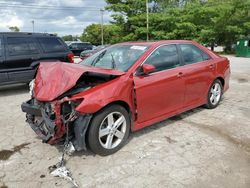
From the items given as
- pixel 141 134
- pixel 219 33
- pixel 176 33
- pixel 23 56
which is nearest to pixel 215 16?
pixel 219 33

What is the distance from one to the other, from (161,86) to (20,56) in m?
4.96

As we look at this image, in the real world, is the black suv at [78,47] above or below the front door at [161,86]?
above

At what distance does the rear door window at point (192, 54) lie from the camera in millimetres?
4949

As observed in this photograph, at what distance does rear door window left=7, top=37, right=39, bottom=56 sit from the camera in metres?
7.47

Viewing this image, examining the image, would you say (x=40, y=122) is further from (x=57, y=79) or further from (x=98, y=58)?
(x=98, y=58)

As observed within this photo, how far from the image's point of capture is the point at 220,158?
3.62 meters

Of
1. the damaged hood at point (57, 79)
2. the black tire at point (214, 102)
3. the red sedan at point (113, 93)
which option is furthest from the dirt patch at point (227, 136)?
the damaged hood at point (57, 79)

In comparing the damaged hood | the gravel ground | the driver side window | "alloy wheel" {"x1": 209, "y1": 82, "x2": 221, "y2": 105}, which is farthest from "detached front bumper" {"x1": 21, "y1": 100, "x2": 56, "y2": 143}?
"alloy wheel" {"x1": 209, "y1": 82, "x2": 221, "y2": 105}

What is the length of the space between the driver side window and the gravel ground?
3.60 ft

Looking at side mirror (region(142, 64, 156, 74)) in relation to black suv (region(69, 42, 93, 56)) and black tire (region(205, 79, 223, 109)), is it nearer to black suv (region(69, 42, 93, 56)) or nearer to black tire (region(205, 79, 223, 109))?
black tire (region(205, 79, 223, 109))

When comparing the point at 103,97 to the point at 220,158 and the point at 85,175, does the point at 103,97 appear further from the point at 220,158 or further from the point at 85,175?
the point at 220,158

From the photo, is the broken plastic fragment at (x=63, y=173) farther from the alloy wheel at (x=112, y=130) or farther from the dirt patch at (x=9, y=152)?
the dirt patch at (x=9, y=152)

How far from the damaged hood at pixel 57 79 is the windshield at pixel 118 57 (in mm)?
397

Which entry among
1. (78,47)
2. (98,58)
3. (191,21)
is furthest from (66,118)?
(191,21)
